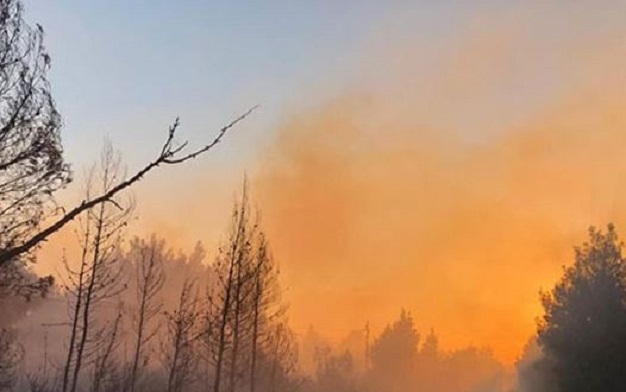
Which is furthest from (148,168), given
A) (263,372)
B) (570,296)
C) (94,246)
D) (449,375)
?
(449,375)

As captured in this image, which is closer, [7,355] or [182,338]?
[7,355]

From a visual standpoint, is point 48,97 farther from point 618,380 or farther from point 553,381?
point 553,381

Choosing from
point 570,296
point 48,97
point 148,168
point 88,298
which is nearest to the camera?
point 148,168

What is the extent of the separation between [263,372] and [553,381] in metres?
14.1

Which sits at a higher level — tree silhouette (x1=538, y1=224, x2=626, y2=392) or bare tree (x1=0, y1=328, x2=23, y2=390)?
tree silhouette (x1=538, y1=224, x2=626, y2=392)

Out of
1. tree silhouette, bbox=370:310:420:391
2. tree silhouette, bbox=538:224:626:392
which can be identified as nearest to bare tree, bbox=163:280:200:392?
tree silhouette, bbox=538:224:626:392

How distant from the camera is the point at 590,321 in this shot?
27.2 metres

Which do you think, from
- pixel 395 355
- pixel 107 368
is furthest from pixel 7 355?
pixel 395 355

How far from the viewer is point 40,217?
7.75 metres

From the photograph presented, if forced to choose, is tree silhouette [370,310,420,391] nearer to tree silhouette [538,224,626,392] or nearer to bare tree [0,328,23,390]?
tree silhouette [538,224,626,392]

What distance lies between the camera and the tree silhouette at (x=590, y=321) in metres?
25.8

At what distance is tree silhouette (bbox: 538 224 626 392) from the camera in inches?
1014

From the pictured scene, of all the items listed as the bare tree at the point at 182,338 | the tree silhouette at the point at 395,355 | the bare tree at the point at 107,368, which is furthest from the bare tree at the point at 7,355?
the tree silhouette at the point at 395,355

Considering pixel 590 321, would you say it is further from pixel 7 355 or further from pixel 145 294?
pixel 7 355
